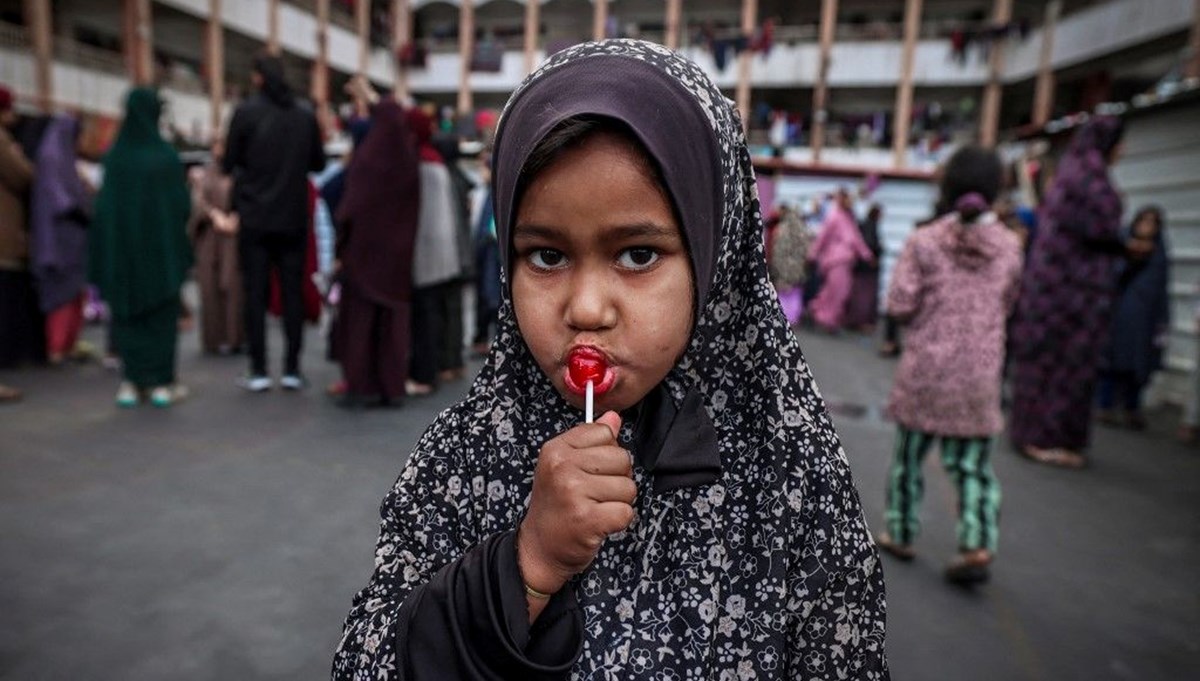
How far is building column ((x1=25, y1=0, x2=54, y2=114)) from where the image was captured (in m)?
15.5

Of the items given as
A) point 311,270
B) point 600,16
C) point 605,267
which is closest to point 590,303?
point 605,267

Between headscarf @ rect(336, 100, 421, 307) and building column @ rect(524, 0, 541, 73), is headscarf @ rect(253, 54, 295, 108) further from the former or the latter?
building column @ rect(524, 0, 541, 73)

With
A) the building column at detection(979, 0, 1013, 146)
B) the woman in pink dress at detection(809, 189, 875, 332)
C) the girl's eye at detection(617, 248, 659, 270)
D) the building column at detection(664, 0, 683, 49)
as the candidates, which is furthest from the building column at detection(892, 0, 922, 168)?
the girl's eye at detection(617, 248, 659, 270)

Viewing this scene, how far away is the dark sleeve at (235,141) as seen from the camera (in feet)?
14.7

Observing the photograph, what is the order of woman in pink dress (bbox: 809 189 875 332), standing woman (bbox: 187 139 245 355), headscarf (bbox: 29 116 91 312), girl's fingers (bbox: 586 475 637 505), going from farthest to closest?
woman in pink dress (bbox: 809 189 875 332)
standing woman (bbox: 187 139 245 355)
headscarf (bbox: 29 116 91 312)
girl's fingers (bbox: 586 475 637 505)

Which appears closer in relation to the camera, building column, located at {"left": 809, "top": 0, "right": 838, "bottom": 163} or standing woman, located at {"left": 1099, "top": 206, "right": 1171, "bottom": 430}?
standing woman, located at {"left": 1099, "top": 206, "right": 1171, "bottom": 430}

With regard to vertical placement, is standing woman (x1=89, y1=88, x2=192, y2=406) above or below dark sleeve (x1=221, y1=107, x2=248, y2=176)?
below

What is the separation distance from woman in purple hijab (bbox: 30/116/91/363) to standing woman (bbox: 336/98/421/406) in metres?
2.16

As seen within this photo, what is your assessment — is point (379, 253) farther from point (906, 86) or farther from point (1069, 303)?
point (906, 86)

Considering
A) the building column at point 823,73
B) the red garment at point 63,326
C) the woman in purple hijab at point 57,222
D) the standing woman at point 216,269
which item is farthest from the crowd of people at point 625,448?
the building column at point 823,73

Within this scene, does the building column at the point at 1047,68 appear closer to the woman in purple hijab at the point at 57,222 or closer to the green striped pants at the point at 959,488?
the green striped pants at the point at 959,488

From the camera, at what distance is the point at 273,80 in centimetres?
448

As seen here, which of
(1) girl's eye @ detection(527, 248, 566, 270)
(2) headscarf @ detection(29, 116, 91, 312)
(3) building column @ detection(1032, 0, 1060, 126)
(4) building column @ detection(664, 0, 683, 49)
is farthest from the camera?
(4) building column @ detection(664, 0, 683, 49)

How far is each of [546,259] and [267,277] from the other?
4469 millimetres
